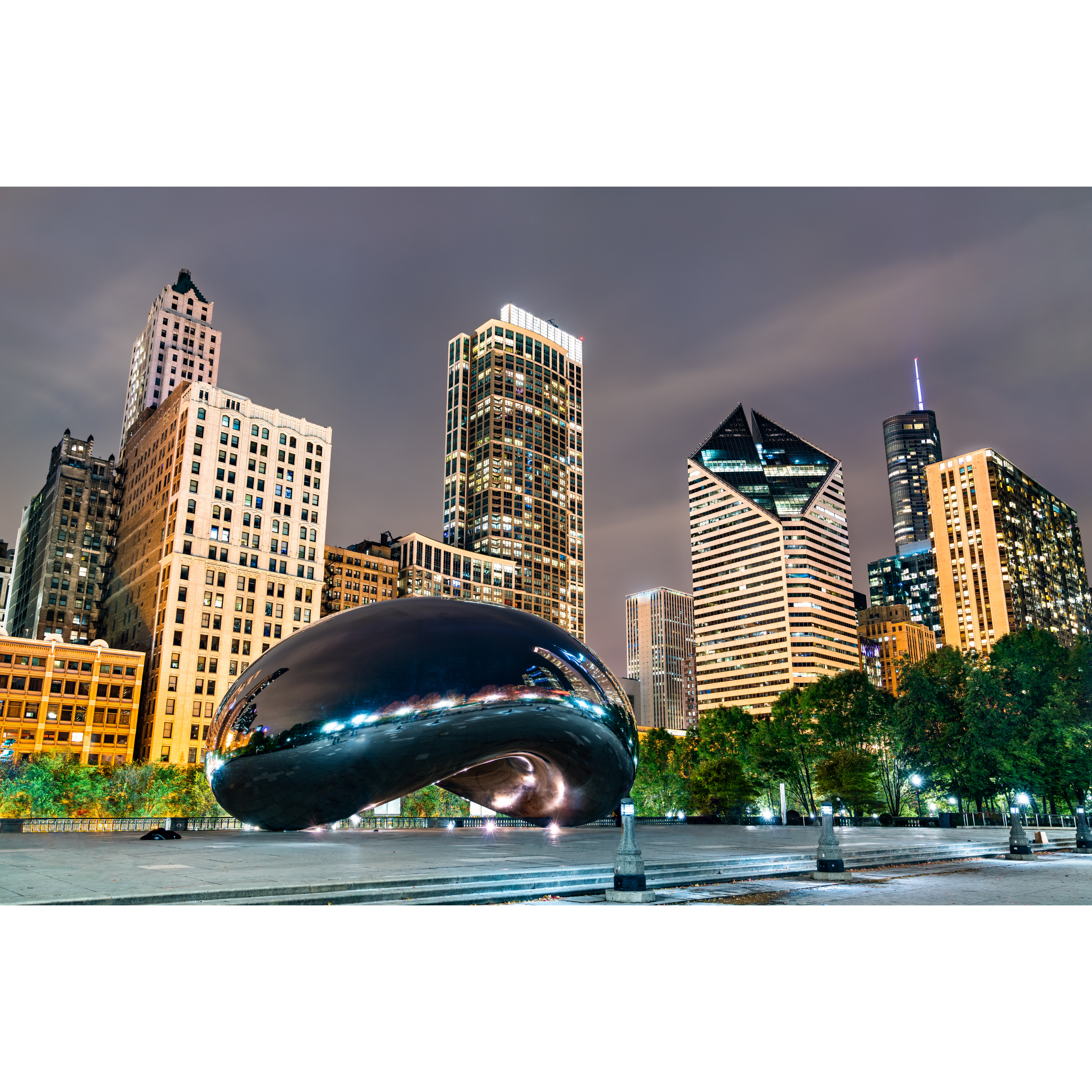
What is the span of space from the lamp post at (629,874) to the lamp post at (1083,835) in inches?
1007

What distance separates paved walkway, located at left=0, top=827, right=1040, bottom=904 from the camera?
13273 mm

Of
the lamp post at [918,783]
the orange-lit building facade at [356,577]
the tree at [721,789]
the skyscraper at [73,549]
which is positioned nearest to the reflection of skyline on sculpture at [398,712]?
the tree at [721,789]

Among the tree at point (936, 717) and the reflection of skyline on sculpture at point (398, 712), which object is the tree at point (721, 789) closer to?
the tree at point (936, 717)

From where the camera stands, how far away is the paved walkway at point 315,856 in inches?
523

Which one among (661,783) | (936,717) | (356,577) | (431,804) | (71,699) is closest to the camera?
(936,717)

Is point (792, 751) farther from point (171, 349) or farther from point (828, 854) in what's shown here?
point (171, 349)

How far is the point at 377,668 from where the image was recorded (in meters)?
17.4

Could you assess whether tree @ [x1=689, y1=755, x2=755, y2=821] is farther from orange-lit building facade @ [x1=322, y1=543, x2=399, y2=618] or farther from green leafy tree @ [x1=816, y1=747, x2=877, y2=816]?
orange-lit building facade @ [x1=322, y1=543, x2=399, y2=618]

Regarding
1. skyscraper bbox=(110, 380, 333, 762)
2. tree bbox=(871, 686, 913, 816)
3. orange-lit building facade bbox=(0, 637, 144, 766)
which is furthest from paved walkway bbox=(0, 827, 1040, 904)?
orange-lit building facade bbox=(0, 637, 144, 766)

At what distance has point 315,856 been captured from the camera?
67.5 ft

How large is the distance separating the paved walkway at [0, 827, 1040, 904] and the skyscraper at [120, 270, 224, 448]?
15568 centimetres

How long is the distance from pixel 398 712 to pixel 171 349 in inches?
7172

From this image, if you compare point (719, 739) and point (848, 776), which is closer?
point (848, 776)

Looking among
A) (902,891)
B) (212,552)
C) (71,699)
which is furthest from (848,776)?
(71,699)
